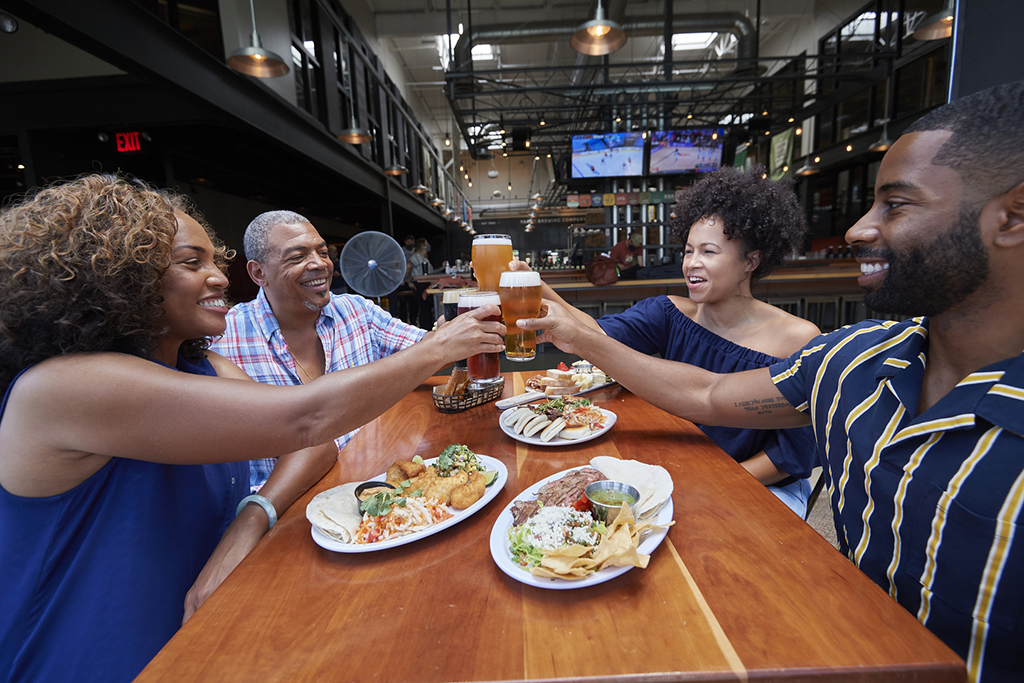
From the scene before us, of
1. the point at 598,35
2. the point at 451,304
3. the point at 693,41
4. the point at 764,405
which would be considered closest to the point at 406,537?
the point at 764,405

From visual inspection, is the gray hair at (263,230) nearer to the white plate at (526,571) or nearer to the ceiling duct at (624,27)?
the white plate at (526,571)

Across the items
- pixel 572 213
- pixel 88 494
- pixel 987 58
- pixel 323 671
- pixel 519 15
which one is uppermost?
pixel 519 15

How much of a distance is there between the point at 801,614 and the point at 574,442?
0.76 meters

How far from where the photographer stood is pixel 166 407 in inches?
37.0

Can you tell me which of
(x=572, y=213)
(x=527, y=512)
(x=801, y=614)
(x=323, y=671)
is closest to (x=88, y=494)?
(x=323, y=671)

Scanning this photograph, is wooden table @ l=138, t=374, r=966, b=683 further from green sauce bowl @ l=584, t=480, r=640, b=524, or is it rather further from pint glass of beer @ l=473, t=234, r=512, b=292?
pint glass of beer @ l=473, t=234, r=512, b=292

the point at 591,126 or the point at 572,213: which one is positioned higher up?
the point at 591,126

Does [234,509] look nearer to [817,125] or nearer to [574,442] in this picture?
[574,442]

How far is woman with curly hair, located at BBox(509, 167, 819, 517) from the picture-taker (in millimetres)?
1819

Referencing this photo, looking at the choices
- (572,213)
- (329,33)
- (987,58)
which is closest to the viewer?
(987,58)

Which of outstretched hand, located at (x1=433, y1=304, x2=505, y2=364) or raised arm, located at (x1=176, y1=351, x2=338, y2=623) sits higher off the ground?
outstretched hand, located at (x1=433, y1=304, x2=505, y2=364)

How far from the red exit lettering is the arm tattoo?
8.38 meters

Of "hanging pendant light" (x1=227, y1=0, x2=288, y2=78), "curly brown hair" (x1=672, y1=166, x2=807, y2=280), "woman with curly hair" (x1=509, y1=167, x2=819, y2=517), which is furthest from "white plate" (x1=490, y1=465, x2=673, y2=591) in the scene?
"hanging pendant light" (x1=227, y1=0, x2=288, y2=78)

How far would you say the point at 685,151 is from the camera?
10.1 m
